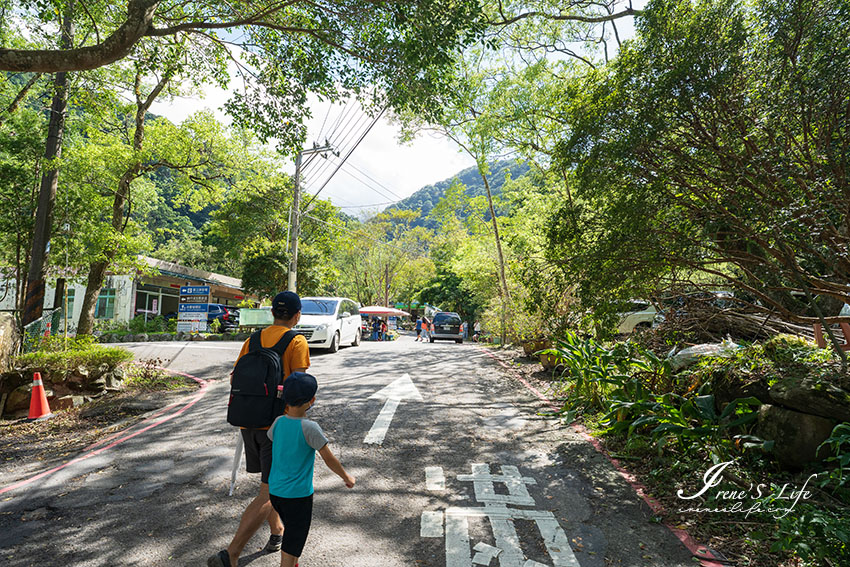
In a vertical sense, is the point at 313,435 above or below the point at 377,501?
above

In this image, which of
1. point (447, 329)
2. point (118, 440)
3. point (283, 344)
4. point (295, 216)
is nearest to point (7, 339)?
point (118, 440)

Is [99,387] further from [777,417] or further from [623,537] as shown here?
[777,417]

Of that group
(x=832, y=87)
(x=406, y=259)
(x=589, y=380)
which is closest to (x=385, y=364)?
(x=589, y=380)

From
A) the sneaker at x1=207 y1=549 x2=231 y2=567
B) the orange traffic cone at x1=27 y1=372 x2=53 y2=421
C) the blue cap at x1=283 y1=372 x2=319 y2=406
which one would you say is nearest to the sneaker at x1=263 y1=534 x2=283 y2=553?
the sneaker at x1=207 y1=549 x2=231 y2=567

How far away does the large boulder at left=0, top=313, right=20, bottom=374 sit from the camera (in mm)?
7250

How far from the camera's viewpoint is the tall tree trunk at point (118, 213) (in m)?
12.1

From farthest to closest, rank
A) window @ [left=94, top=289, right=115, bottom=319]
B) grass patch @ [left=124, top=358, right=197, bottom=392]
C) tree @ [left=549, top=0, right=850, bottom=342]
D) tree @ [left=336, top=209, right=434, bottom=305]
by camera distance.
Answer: tree @ [left=336, top=209, right=434, bottom=305] < window @ [left=94, top=289, right=115, bottom=319] < grass patch @ [left=124, top=358, right=197, bottom=392] < tree @ [left=549, top=0, right=850, bottom=342]

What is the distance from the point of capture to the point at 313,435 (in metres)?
2.70

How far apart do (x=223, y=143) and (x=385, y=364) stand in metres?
9.03

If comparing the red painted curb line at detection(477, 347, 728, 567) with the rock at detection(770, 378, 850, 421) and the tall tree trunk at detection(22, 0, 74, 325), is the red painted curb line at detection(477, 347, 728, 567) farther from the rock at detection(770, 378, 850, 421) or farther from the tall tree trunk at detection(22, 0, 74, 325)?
the tall tree trunk at detection(22, 0, 74, 325)

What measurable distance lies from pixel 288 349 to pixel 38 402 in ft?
21.0

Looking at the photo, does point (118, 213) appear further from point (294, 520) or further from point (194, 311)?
point (294, 520)

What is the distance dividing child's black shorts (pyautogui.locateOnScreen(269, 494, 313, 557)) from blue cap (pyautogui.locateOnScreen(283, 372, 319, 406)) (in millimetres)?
568

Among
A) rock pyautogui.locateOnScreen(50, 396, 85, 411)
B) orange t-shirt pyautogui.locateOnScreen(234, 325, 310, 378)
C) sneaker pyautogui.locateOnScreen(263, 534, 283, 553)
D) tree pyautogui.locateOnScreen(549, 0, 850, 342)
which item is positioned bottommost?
sneaker pyautogui.locateOnScreen(263, 534, 283, 553)
